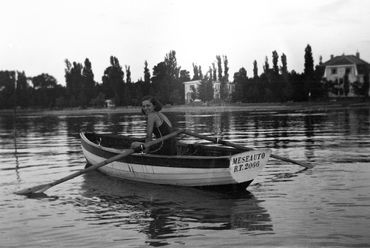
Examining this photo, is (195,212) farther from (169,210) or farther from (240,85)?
(240,85)

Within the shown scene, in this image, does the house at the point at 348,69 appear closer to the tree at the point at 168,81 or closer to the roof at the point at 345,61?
the roof at the point at 345,61

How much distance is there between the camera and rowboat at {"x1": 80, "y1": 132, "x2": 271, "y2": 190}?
11.5 meters

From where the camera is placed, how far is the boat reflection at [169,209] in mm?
9273

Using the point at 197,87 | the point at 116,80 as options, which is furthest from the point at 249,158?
the point at 116,80

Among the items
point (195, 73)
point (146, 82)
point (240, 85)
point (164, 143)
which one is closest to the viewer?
point (164, 143)

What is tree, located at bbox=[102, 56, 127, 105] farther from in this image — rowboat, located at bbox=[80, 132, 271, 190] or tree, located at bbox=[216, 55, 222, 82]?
rowboat, located at bbox=[80, 132, 271, 190]

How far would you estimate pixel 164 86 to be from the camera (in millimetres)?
107375

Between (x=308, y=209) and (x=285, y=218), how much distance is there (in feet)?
2.81

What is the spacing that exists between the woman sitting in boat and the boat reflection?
1093 millimetres

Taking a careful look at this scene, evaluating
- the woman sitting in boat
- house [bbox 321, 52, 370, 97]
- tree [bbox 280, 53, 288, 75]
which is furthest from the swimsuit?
tree [bbox 280, 53, 288, 75]

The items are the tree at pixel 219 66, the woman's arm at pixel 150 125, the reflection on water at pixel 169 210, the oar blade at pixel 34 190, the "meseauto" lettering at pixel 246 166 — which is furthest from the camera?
the tree at pixel 219 66

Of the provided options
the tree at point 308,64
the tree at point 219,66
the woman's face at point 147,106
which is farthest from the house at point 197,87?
the woman's face at point 147,106

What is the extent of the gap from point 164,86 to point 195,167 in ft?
315

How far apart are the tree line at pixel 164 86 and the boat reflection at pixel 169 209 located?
71.7m
